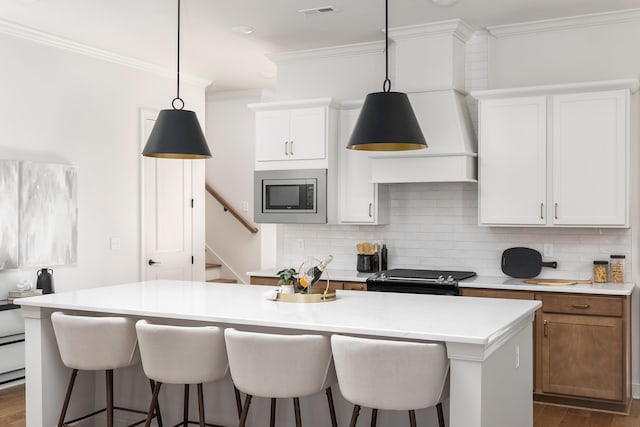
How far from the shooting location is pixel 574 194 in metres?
4.94

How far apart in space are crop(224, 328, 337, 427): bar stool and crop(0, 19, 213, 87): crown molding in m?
3.55

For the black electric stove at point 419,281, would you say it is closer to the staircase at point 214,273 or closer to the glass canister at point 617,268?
the glass canister at point 617,268

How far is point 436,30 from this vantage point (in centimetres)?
532

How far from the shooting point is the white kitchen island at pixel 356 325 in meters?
2.85

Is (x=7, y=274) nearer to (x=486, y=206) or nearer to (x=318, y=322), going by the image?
(x=318, y=322)

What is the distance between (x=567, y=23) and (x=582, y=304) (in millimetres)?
2150

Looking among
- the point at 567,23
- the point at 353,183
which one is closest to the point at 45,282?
the point at 353,183

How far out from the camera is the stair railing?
8555mm

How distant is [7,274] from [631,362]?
4.84 m

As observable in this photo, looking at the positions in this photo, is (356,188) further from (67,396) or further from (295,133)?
(67,396)

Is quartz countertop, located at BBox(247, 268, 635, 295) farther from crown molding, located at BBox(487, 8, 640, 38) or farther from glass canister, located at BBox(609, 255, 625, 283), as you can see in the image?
crown molding, located at BBox(487, 8, 640, 38)

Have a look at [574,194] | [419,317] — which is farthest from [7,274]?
[574,194]

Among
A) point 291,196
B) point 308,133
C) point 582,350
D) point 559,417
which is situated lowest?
point 559,417

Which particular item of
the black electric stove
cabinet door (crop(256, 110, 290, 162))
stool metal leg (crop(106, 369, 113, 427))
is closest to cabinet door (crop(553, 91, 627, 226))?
the black electric stove
